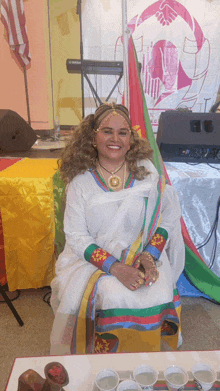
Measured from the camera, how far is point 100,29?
10.2 ft

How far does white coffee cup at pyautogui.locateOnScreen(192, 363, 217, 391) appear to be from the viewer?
659 mm

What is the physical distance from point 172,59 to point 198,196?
2.39m

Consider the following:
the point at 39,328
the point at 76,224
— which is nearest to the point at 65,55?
the point at 76,224

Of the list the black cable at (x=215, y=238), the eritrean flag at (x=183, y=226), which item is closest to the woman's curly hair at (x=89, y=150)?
the eritrean flag at (x=183, y=226)

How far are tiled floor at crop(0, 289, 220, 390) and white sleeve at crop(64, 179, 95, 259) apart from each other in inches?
23.0

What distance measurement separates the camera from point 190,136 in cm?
160

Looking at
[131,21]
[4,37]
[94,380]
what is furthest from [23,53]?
[94,380]

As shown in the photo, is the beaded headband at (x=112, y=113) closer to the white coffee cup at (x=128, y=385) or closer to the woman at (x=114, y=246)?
the woman at (x=114, y=246)

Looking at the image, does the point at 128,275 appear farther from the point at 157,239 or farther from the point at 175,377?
the point at 175,377

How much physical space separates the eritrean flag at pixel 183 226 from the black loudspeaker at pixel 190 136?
0.43ft

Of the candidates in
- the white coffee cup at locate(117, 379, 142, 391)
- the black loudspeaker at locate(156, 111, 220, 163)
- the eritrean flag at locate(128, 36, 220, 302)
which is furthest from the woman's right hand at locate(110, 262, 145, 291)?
the black loudspeaker at locate(156, 111, 220, 163)

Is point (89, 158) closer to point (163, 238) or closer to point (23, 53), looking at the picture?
point (163, 238)

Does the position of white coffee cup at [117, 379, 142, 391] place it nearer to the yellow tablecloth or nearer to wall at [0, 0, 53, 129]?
the yellow tablecloth

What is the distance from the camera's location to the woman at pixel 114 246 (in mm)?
1024
